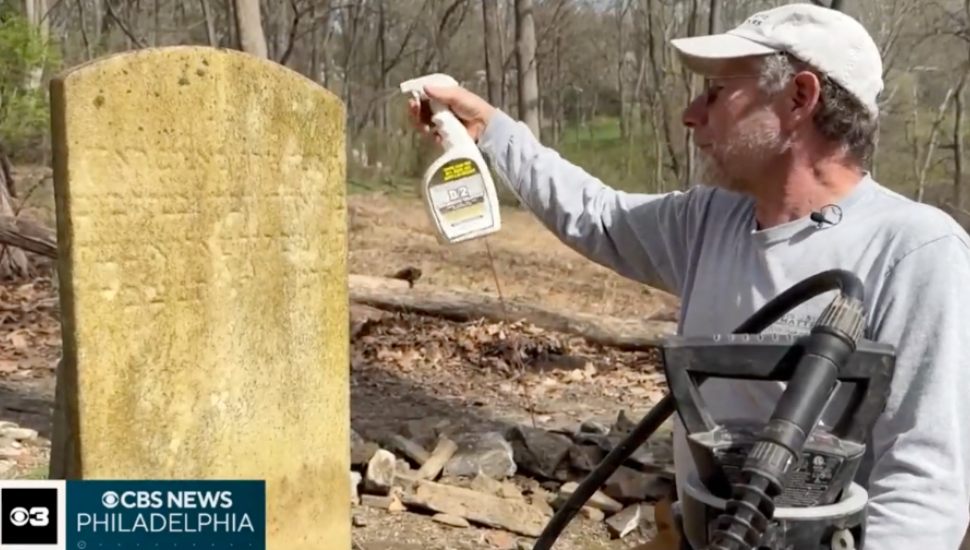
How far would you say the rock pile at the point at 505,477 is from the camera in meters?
5.12

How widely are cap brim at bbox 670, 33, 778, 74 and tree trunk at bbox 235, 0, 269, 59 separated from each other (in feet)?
24.1

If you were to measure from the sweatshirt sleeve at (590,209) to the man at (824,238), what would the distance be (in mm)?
20

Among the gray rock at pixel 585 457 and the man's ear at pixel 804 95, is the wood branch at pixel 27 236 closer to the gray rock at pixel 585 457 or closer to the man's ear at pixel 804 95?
the gray rock at pixel 585 457

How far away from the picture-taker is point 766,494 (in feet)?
4.68

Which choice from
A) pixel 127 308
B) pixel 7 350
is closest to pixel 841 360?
pixel 127 308

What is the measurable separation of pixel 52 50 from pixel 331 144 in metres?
6.21

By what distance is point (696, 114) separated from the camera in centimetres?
231

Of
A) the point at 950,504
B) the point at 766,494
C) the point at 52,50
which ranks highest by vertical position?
the point at 52,50

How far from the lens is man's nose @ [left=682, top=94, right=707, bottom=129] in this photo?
228 centimetres

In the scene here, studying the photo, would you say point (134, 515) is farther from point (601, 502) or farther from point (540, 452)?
point (540, 452)

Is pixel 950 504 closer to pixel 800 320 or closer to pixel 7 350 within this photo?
pixel 800 320

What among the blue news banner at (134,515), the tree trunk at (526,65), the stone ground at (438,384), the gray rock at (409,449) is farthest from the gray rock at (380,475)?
the tree trunk at (526,65)

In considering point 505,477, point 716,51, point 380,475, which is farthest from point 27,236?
point 716,51

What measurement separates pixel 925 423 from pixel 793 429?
0.49 metres
